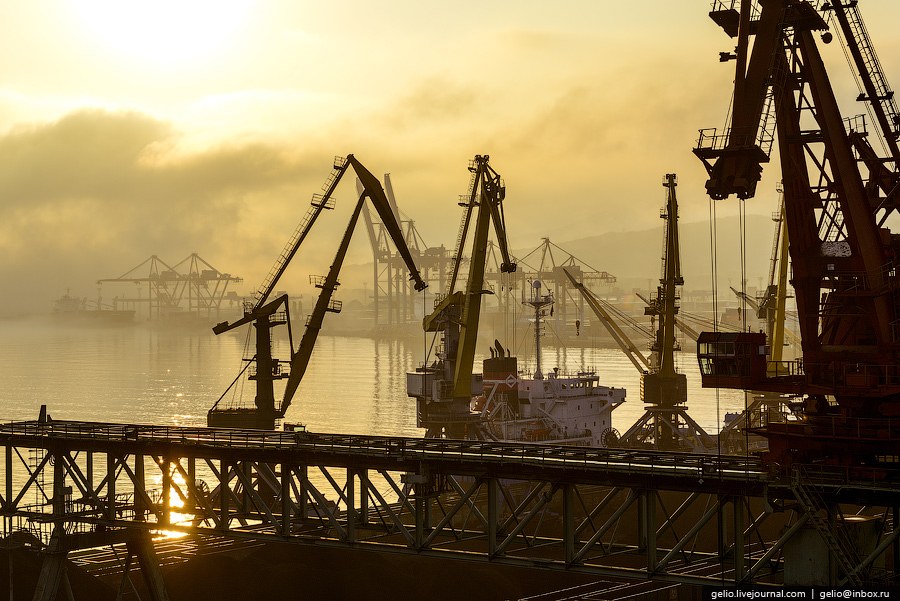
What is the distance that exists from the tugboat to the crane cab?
137 ft

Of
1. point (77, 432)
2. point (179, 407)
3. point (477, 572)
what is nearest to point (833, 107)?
point (477, 572)

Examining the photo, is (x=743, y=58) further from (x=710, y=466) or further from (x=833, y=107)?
(x=710, y=466)

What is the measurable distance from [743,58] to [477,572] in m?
34.5

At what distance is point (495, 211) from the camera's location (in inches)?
3580

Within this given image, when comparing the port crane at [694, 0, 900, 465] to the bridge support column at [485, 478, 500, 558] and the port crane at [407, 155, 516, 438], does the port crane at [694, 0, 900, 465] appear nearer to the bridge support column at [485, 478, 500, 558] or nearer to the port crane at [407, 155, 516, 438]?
the bridge support column at [485, 478, 500, 558]

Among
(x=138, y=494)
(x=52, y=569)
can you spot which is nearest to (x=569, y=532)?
(x=138, y=494)

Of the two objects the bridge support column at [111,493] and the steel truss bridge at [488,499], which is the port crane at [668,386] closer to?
the steel truss bridge at [488,499]

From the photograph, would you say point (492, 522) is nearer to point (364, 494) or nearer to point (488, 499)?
point (488, 499)

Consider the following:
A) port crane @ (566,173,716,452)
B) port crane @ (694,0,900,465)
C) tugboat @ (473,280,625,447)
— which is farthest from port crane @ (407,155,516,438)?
port crane @ (694,0,900,465)

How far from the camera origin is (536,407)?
3698 inches

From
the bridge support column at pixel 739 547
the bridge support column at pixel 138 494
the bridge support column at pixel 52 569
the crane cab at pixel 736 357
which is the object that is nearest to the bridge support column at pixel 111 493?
the bridge support column at pixel 138 494

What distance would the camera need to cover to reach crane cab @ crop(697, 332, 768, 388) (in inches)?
1842

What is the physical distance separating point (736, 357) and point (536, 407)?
A: 47.7 m

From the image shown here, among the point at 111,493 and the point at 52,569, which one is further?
the point at 52,569
